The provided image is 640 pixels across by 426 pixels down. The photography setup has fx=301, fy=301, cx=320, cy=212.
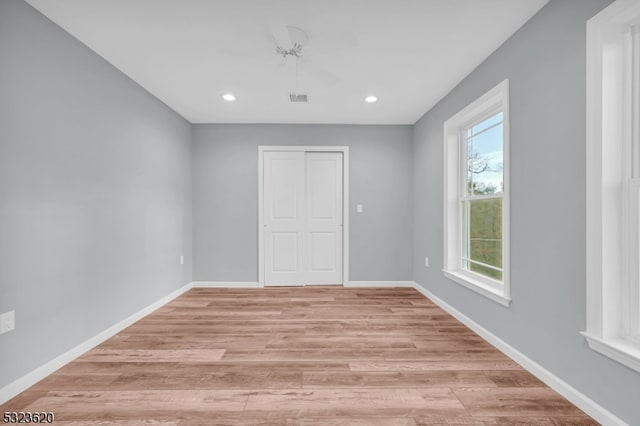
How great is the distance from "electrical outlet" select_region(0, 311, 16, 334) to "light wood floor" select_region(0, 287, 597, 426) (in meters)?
0.43

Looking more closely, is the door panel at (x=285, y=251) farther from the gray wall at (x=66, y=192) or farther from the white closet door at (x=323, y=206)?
the gray wall at (x=66, y=192)

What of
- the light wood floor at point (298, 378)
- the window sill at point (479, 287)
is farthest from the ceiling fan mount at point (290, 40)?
the window sill at point (479, 287)

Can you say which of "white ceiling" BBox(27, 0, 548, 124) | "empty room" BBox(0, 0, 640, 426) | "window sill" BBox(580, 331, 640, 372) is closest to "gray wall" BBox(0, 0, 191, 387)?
"empty room" BBox(0, 0, 640, 426)

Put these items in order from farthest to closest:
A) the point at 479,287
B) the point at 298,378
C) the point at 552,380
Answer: the point at 479,287, the point at 298,378, the point at 552,380

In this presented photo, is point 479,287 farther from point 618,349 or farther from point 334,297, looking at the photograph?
point 334,297

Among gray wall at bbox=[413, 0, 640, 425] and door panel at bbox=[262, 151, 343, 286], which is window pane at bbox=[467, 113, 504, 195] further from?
door panel at bbox=[262, 151, 343, 286]

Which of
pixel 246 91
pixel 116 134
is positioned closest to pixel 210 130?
pixel 246 91

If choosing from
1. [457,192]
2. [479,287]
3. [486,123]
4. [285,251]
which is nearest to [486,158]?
[486,123]

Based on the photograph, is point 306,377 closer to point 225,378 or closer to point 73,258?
point 225,378

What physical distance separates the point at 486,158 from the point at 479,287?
126cm

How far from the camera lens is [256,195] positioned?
4.62 metres

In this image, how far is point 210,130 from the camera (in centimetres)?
462

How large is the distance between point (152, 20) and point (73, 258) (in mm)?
1881

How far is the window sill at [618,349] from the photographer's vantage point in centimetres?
142
